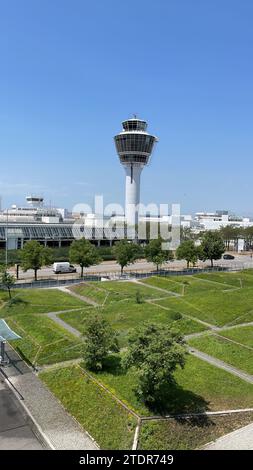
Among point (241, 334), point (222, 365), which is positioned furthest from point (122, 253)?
point (222, 365)

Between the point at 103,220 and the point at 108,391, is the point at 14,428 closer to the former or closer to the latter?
the point at 108,391

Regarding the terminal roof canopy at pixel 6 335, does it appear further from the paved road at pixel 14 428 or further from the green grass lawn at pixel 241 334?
the green grass lawn at pixel 241 334

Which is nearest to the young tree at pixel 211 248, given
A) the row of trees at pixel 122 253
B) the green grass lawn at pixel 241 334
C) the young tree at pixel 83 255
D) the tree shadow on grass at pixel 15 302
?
the row of trees at pixel 122 253

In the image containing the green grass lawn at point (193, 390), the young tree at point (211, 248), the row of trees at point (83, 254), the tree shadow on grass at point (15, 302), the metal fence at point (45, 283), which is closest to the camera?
the green grass lawn at point (193, 390)

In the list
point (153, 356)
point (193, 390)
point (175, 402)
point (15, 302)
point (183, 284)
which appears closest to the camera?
point (153, 356)

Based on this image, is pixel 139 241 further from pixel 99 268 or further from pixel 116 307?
pixel 116 307

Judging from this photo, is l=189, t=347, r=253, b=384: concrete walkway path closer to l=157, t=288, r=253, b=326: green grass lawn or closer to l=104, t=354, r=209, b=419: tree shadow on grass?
l=104, t=354, r=209, b=419: tree shadow on grass
